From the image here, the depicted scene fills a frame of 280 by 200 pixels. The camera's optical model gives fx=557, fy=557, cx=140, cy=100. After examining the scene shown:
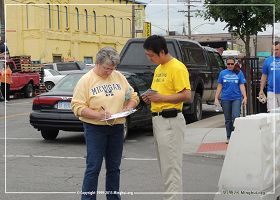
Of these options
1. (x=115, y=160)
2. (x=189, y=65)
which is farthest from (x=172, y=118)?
(x=189, y=65)

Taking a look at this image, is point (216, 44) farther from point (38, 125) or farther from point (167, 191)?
point (167, 191)

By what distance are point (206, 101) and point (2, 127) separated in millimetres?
6071

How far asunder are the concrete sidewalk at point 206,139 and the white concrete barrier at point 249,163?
3390mm

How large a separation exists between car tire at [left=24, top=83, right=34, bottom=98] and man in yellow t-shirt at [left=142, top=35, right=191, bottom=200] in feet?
78.8

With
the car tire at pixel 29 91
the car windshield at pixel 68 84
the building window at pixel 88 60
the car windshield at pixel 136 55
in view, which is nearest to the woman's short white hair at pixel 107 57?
the car windshield at pixel 68 84

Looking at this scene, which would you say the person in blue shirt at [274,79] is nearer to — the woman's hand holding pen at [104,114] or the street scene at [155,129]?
the street scene at [155,129]

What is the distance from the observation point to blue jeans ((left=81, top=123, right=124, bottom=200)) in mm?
5637

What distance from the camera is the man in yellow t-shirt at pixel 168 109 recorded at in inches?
224

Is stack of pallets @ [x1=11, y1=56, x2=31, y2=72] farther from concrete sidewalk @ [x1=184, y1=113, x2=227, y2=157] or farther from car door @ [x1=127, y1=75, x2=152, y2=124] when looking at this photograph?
car door @ [x1=127, y1=75, x2=152, y2=124]

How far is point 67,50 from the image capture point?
48.1 m

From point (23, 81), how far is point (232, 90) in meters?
19.5

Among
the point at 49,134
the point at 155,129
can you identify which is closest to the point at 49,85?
the point at 49,134

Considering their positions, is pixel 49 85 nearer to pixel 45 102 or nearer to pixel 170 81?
pixel 45 102

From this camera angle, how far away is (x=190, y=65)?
14805mm
